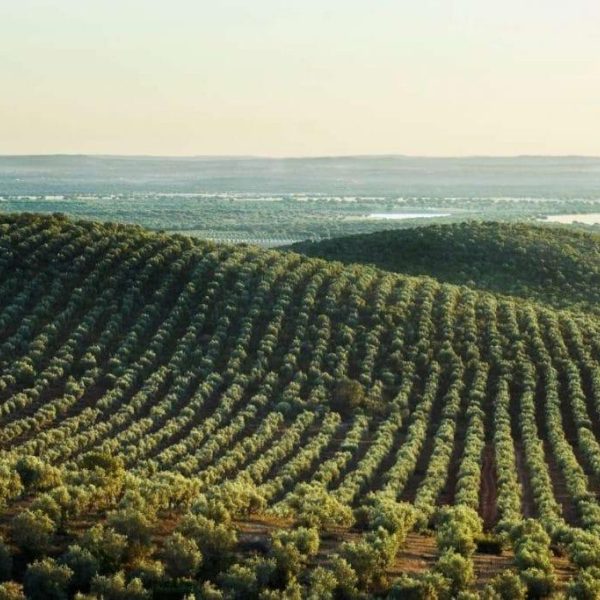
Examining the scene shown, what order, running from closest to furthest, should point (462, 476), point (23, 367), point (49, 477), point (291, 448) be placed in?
point (49, 477) → point (462, 476) → point (291, 448) → point (23, 367)

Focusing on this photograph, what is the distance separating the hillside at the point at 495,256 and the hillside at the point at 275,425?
4305 mm

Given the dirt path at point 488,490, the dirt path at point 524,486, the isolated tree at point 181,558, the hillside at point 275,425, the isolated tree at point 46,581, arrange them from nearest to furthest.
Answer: the isolated tree at point 46,581 → the isolated tree at point 181,558 → the hillside at point 275,425 → the dirt path at point 488,490 → the dirt path at point 524,486

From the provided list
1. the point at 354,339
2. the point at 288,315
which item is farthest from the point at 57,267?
the point at 354,339

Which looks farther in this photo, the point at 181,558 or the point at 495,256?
the point at 495,256

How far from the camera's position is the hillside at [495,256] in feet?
251

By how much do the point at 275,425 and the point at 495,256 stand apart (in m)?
47.5

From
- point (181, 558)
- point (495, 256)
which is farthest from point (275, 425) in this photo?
Answer: point (495, 256)

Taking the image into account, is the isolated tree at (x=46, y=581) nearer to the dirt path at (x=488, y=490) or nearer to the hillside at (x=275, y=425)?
the hillside at (x=275, y=425)

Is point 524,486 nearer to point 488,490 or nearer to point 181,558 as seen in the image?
point 488,490

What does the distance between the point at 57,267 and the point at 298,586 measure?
123ft

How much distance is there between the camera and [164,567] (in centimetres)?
2311

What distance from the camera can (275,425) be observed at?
41.1 metres

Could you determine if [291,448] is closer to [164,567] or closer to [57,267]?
[164,567]

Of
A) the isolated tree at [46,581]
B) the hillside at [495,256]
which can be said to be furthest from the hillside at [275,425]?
the hillside at [495,256]
